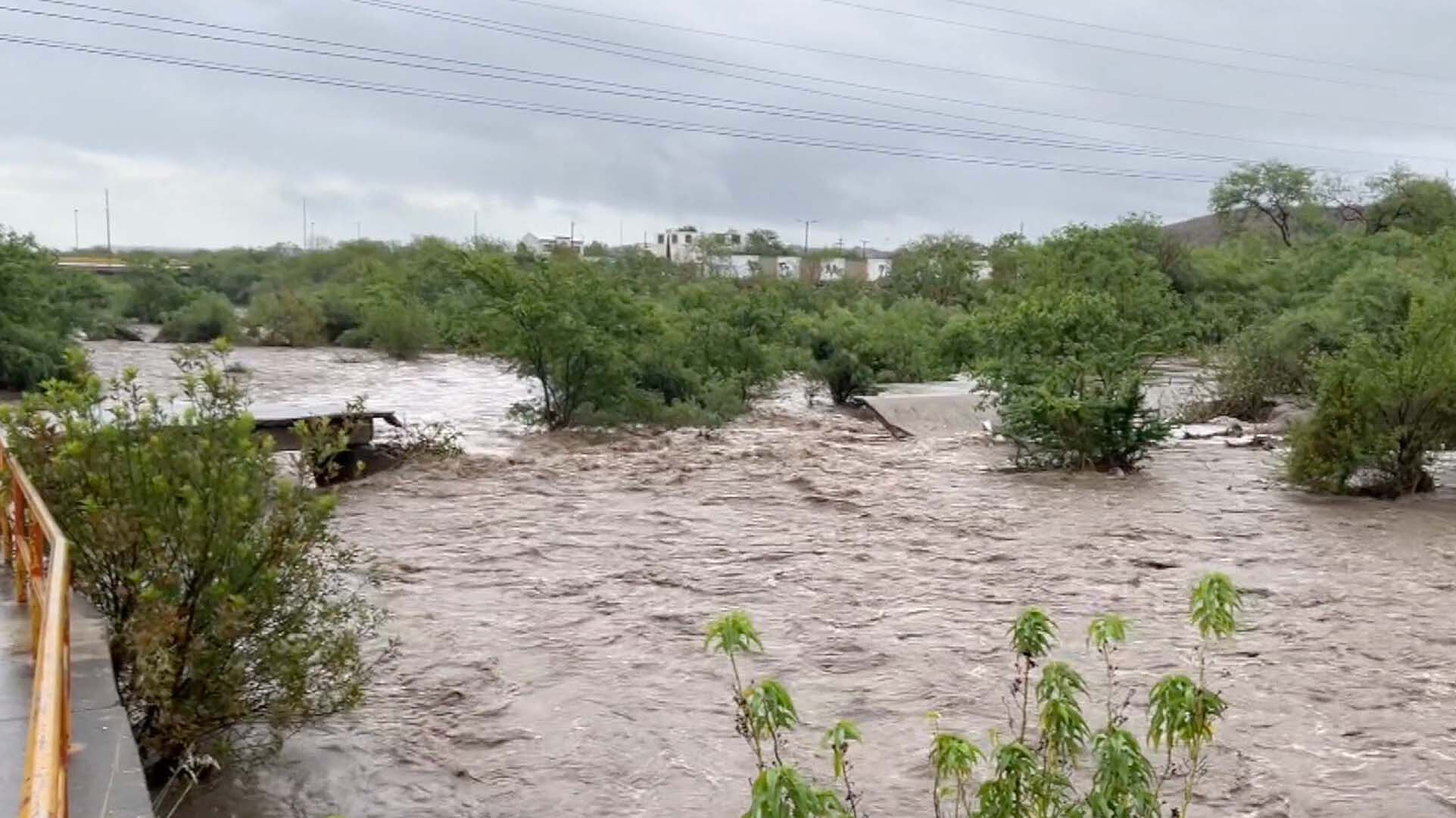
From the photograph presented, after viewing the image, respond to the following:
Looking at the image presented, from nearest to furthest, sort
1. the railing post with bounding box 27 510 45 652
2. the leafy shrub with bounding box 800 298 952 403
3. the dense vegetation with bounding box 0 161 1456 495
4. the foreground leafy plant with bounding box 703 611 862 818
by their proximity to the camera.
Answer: the foreground leafy plant with bounding box 703 611 862 818 < the railing post with bounding box 27 510 45 652 < the dense vegetation with bounding box 0 161 1456 495 < the leafy shrub with bounding box 800 298 952 403

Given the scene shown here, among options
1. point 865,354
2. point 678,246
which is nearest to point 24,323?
point 865,354

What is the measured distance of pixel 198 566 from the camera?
702 centimetres

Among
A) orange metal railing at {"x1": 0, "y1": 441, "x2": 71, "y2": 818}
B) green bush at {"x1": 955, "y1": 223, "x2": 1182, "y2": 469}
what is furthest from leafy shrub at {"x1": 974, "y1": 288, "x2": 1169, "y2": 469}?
orange metal railing at {"x1": 0, "y1": 441, "x2": 71, "y2": 818}

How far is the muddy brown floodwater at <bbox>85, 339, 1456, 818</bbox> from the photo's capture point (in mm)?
A: 7738

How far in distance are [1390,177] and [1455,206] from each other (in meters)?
4.59

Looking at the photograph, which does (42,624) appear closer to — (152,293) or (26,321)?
(26,321)

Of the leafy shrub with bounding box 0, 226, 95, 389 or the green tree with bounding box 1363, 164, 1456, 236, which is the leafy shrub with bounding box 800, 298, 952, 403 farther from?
the green tree with bounding box 1363, 164, 1456, 236

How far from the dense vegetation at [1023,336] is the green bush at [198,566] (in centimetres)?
1381

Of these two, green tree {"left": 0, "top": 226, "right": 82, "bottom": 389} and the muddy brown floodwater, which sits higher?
green tree {"left": 0, "top": 226, "right": 82, "bottom": 389}

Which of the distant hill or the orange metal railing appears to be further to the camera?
the distant hill

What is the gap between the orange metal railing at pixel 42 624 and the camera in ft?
10.0

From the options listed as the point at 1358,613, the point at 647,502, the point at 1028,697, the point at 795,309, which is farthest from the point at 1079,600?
the point at 795,309

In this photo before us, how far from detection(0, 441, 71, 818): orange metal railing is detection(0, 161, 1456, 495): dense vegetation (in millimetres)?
14495

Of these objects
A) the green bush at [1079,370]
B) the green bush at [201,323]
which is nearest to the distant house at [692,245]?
the green bush at [201,323]
